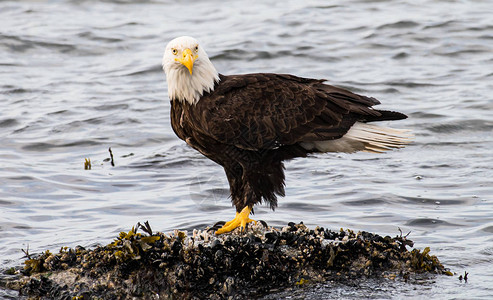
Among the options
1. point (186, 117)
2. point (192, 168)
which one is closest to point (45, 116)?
point (192, 168)

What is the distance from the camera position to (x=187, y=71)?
608cm

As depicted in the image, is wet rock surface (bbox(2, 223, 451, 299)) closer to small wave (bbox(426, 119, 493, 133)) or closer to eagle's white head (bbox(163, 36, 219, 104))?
eagle's white head (bbox(163, 36, 219, 104))

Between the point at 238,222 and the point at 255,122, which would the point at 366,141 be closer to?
the point at 255,122

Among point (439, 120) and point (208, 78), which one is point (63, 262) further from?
point (439, 120)

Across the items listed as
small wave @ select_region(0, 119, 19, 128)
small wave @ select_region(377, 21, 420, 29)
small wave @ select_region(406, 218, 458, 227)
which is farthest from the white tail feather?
small wave @ select_region(377, 21, 420, 29)

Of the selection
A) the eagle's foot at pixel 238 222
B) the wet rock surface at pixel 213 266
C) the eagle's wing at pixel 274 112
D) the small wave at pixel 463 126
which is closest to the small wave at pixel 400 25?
the small wave at pixel 463 126

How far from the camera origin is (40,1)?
1727 cm

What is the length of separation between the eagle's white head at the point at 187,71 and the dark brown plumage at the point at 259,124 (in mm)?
65

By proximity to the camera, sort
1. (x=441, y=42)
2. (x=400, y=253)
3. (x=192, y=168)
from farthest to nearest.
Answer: (x=441, y=42) < (x=192, y=168) < (x=400, y=253)

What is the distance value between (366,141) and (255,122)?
0.95 metres

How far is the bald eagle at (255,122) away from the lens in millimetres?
6008

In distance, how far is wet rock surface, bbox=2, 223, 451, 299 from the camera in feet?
17.0

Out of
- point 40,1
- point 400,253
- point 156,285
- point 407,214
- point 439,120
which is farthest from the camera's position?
point 40,1

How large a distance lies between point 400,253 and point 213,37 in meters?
9.93
